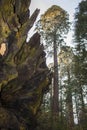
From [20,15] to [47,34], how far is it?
9.63 meters

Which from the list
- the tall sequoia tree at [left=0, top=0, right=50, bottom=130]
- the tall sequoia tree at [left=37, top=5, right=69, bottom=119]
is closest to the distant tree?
the tall sequoia tree at [left=37, top=5, right=69, bottom=119]

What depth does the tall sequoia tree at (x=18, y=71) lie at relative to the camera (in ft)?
45.3

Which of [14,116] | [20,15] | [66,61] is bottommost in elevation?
[14,116]

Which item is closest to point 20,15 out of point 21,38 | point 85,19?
point 21,38

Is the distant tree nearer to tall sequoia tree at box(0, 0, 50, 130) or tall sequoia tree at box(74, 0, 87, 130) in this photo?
tall sequoia tree at box(74, 0, 87, 130)

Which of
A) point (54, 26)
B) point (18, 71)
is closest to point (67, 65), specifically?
point (54, 26)

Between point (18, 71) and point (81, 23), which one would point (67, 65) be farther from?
point (18, 71)

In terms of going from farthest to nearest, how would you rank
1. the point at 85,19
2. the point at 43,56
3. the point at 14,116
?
1. the point at 85,19
2. the point at 43,56
3. the point at 14,116

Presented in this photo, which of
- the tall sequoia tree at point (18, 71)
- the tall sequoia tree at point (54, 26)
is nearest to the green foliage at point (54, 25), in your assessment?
the tall sequoia tree at point (54, 26)

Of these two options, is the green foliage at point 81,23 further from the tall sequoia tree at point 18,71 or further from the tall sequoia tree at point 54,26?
the tall sequoia tree at point 18,71

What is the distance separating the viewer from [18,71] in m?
14.8

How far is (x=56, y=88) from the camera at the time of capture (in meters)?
23.5

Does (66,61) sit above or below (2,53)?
above

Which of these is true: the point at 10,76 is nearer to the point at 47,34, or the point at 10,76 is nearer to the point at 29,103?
the point at 29,103
